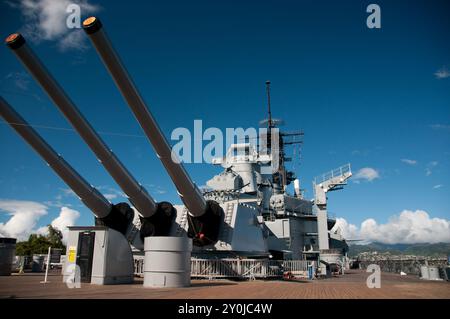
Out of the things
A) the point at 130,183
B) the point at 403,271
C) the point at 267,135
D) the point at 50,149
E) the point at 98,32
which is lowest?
the point at 403,271

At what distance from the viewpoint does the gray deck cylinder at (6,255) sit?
14.0m

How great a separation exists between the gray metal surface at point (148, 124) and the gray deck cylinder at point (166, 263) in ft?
8.37

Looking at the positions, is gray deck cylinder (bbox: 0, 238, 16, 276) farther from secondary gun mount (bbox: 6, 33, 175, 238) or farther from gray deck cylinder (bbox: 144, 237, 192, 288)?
gray deck cylinder (bbox: 144, 237, 192, 288)

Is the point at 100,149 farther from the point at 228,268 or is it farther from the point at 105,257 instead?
the point at 228,268

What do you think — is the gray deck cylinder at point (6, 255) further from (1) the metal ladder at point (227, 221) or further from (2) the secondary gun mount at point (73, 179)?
(1) the metal ladder at point (227, 221)

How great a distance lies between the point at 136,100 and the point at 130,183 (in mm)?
4541

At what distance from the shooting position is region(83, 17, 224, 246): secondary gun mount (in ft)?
25.7

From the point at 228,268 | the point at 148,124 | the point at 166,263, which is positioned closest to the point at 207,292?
the point at 166,263

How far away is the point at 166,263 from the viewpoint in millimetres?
9812

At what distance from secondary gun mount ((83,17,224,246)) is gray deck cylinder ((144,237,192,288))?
8.53ft

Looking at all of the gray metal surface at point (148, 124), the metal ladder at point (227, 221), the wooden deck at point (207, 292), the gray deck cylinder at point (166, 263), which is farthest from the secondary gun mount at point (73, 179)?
the gray deck cylinder at point (166, 263)
